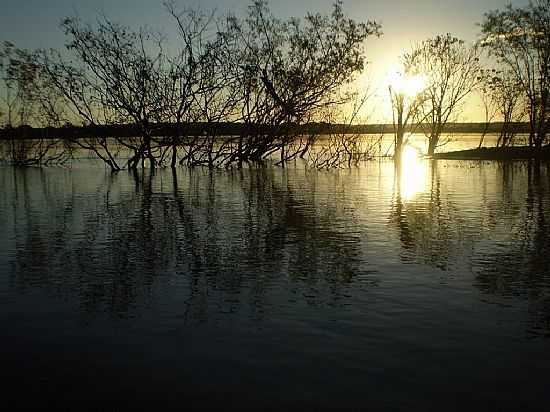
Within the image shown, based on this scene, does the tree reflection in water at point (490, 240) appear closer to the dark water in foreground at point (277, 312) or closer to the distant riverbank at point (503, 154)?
the dark water in foreground at point (277, 312)

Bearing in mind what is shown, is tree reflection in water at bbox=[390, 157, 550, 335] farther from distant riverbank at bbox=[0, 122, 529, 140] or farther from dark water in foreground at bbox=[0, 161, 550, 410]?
distant riverbank at bbox=[0, 122, 529, 140]

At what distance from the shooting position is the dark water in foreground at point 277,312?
3674 mm

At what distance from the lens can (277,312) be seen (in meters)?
5.27

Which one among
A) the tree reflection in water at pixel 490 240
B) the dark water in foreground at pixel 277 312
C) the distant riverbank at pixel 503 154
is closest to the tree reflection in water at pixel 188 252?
the dark water in foreground at pixel 277 312

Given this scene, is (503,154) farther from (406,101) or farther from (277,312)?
(277,312)

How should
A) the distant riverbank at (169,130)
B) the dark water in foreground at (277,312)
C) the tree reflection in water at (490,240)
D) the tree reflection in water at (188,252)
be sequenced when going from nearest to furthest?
the dark water in foreground at (277,312) < the tree reflection in water at (188,252) < the tree reflection in water at (490,240) < the distant riverbank at (169,130)

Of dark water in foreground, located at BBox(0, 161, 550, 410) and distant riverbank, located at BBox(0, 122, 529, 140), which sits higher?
distant riverbank, located at BBox(0, 122, 529, 140)

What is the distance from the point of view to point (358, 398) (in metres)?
3.52

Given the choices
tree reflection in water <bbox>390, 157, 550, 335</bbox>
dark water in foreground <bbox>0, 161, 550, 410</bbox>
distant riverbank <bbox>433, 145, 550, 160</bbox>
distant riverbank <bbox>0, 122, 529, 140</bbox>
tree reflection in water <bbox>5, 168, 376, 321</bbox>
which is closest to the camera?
dark water in foreground <bbox>0, 161, 550, 410</bbox>

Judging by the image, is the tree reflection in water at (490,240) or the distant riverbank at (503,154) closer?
the tree reflection in water at (490,240)

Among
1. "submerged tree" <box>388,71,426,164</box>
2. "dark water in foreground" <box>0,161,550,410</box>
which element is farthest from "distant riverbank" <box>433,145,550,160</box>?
"dark water in foreground" <box>0,161,550,410</box>

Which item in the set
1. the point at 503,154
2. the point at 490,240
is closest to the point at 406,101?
the point at 503,154

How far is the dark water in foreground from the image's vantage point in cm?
367

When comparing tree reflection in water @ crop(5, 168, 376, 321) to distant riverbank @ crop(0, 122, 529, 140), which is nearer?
tree reflection in water @ crop(5, 168, 376, 321)
